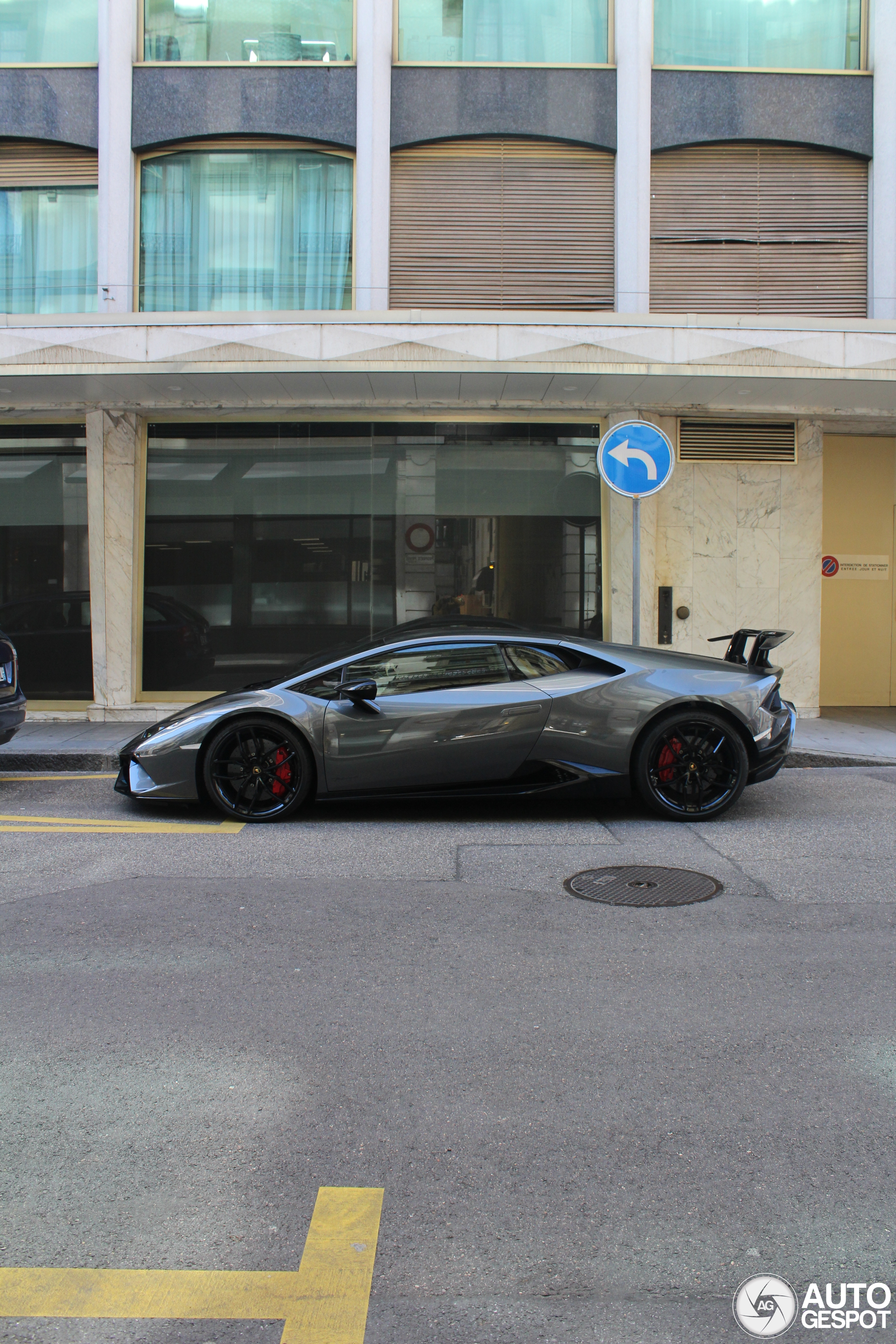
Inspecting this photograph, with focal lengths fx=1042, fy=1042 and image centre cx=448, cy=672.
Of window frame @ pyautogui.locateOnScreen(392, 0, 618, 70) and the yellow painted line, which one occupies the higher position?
window frame @ pyautogui.locateOnScreen(392, 0, 618, 70)

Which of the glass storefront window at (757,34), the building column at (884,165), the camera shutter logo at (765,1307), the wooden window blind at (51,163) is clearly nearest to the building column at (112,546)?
the wooden window blind at (51,163)

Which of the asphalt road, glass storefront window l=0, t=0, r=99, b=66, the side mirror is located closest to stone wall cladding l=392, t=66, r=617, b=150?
glass storefront window l=0, t=0, r=99, b=66

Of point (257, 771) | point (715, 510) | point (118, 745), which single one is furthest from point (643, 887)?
point (715, 510)

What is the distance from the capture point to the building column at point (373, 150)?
1175 cm

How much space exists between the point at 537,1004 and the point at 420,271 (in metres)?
10.2

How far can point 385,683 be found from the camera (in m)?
6.78

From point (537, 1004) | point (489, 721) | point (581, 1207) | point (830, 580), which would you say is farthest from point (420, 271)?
point (581, 1207)

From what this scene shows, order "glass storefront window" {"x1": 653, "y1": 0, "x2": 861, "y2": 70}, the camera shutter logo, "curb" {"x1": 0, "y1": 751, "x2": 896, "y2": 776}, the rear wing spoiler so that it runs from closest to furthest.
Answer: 1. the camera shutter logo
2. the rear wing spoiler
3. "curb" {"x1": 0, "y1": 751, "x2": 896, "y2": 776}
4. "glass storefront window" {"x1": 653, "y1": 0, "x2": 861, "y2": 70}

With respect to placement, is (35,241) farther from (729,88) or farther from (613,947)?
(613,947)

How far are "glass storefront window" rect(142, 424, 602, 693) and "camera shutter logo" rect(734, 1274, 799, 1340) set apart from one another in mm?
10095

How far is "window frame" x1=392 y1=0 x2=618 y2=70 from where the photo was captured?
467 inches

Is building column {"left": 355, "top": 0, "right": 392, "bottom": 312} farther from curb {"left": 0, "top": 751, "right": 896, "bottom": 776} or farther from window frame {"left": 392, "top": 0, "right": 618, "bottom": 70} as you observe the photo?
curb {"left": 0, "top": 751, "right": 896, "bottom": 776}

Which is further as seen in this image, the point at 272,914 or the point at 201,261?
the point at 201,261

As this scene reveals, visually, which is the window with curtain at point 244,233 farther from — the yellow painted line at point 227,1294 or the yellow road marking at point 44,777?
the yellow painted line at point 227,1294
